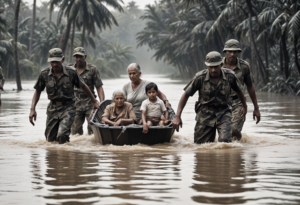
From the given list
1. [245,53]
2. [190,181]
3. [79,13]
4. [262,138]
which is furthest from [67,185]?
[79,13]

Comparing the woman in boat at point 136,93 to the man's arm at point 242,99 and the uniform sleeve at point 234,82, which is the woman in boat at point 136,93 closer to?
the man's arm at point 242,99

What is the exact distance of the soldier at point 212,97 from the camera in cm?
751

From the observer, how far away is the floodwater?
461 cm

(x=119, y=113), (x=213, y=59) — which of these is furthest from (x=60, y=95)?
(x=213, y=59)

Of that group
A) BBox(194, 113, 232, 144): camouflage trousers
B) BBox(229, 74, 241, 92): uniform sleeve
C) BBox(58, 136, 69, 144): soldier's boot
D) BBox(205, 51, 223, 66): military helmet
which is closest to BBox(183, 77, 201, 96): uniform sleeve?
BBox(205, 51, 223, 66): military helmet

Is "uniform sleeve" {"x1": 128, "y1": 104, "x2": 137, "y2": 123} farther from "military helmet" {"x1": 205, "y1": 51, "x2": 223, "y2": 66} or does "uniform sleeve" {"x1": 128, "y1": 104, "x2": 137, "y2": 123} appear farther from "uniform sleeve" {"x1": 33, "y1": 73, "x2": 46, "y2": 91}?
"military helmet" {"x1": 205, "y1": 51, "x2": 223, "y2": 66}

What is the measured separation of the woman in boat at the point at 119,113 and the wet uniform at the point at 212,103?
3.88 ft

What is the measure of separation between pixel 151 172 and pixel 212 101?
7.33 feet

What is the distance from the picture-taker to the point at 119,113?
8727 millimetres

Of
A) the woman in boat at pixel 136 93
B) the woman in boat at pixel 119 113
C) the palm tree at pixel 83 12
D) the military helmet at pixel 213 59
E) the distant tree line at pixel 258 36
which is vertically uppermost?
the palm tree at pixel 83 12

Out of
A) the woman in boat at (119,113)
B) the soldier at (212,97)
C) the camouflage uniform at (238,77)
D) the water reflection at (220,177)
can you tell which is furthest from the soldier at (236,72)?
the woman in boat at (119,113)

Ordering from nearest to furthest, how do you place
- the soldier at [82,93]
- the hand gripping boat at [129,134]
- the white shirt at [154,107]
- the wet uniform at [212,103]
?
the wet uniform at [212,103]
the hand gripping boat at [129,134]
the white shirt at [154,107]
the soldier at [82,93]

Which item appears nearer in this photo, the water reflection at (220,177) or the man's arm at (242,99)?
the water reflection at (220,177)

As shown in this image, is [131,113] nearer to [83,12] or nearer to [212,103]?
[212,103]
